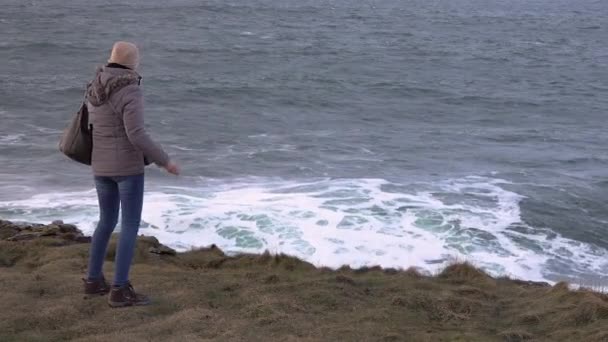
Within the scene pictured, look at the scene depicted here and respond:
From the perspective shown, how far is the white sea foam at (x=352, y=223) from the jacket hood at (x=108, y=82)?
231 inches

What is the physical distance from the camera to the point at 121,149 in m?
5.83

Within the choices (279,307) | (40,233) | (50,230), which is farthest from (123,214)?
(50,230)

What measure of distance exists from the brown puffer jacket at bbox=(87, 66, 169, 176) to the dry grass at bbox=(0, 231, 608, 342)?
1.13 meters

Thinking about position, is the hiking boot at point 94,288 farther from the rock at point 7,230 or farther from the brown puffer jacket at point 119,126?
the rock at point 7,230

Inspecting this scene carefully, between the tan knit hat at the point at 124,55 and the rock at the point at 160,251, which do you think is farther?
the rock at the point at 160,251

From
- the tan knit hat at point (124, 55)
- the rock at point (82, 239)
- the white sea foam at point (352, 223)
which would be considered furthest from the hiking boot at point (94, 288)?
the white sea foam at point (352, 223)

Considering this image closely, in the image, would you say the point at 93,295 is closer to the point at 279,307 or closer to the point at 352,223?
the point at 279,307

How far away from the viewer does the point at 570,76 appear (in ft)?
108

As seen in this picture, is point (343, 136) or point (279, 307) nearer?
point (279, 307)

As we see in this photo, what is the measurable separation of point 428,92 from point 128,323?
75.9 ft

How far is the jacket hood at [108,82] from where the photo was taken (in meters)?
5.68

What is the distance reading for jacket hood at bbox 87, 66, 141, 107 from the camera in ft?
18.6

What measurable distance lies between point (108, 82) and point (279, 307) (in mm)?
2176

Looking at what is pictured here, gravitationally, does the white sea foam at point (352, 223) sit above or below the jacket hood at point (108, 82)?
below
